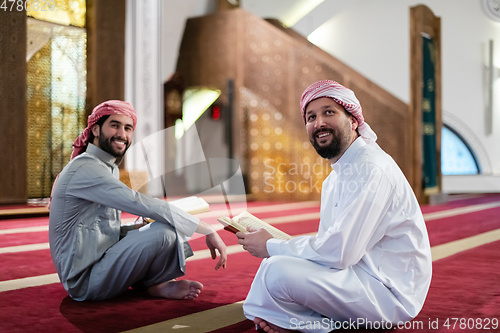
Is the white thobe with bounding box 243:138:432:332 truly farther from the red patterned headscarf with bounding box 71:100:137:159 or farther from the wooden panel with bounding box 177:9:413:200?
the wooden panel with bounding box 177:9:413:200

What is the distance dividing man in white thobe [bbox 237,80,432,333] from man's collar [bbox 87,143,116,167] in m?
0.57

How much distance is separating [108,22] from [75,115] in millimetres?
1182

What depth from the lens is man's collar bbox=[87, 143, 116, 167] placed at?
60.4 inches

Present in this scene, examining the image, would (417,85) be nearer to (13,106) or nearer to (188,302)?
(13,106)

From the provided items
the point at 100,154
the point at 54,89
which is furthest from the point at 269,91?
the point at 100,154

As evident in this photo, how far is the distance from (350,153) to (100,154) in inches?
32.1

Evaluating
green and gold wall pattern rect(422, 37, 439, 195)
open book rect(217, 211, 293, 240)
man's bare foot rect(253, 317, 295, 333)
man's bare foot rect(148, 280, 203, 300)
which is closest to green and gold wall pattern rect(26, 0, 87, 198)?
green and gold wall pattern rect(422, 37, 439, 195)

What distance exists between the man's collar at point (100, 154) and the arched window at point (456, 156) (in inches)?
342

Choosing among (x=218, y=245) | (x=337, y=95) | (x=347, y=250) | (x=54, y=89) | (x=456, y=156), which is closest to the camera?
(x=347, y=250)

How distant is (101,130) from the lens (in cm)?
154

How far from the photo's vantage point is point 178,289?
1571 mm

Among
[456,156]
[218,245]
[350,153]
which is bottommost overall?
[218,245]

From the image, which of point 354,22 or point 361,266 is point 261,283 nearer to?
point 361,266

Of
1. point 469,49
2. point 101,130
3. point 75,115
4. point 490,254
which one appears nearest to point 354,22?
point 469,49
